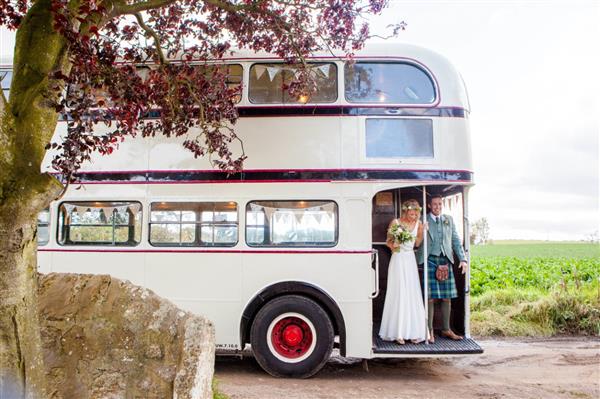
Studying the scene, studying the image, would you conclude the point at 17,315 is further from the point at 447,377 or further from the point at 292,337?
the point at 447,377

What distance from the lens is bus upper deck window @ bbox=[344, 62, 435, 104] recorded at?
6.77 m

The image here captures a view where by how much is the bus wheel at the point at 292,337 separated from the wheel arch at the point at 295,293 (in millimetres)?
77

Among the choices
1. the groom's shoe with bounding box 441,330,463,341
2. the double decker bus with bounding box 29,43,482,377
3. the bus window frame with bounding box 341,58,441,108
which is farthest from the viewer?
the groom's shoe with bounding box 441,330,463,341

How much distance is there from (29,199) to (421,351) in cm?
498

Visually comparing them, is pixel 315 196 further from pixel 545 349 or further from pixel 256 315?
pixel 545 349

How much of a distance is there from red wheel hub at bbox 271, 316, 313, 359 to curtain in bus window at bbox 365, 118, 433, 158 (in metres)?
2.39

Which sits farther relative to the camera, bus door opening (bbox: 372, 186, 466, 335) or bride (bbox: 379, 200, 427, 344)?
bus door opening (bbox: 372, 186, 466, 335)

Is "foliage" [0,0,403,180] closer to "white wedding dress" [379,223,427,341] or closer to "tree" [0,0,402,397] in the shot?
"tree" [0,0,402,397]

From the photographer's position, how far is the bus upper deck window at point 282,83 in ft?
22.4

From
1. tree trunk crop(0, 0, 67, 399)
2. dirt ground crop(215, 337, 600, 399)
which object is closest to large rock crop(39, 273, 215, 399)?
tree trunk crop(0, 0, 67, 399)

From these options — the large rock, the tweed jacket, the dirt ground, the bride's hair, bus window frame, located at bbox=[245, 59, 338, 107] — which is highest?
bus window frame, located at bbox=[245, 59, 338, 107]

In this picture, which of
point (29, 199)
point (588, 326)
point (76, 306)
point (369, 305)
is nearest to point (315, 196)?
point (369, 305)

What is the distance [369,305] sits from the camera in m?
6.56

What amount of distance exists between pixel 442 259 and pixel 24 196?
5.51 m
